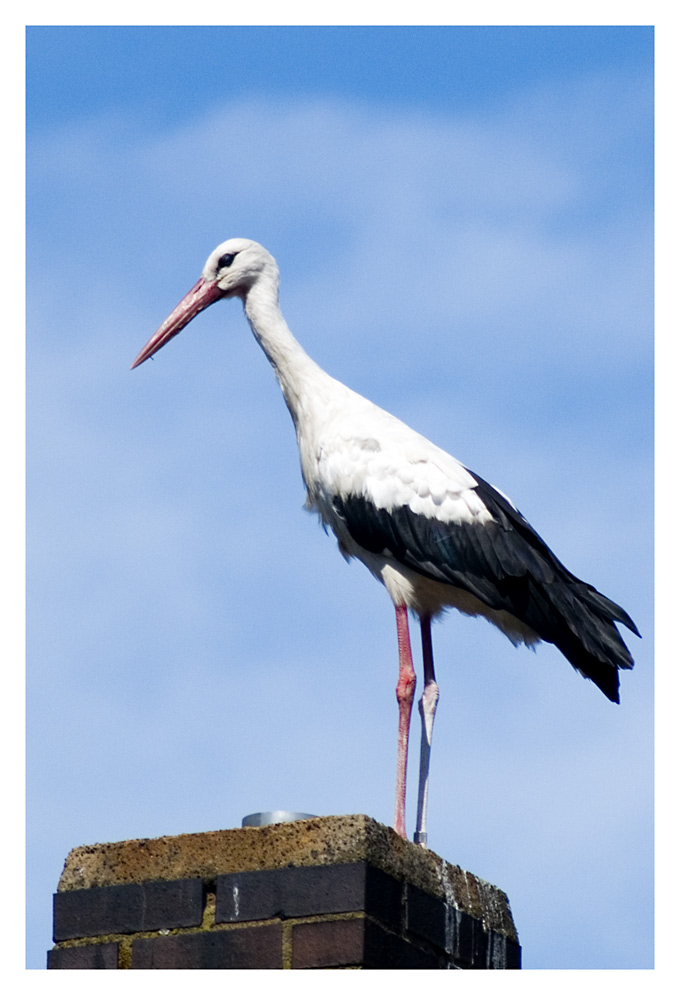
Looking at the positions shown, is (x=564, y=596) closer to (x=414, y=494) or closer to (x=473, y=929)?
(x=414, y=494)

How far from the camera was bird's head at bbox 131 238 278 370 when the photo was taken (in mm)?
10422

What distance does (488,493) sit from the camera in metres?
9.67

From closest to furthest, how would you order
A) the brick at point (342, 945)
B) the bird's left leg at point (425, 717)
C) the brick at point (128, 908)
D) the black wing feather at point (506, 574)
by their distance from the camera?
the brick at point (342, 945) < the brick at point (128, 908) < the bird's left leg at point (425, 717) < the black wing feather at point (506, 574)

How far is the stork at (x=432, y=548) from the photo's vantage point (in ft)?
30.7

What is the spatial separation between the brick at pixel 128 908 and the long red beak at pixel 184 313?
4.30m

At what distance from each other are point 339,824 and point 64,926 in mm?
1320

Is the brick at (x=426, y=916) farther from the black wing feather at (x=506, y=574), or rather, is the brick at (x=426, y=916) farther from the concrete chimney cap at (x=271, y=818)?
the black wing feather at (x=506, y=574)

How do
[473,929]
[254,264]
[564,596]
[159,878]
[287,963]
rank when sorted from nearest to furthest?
[287,963], [159,878], [473,929], [564,596], [254,264]

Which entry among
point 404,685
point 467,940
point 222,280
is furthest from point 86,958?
point 222,280

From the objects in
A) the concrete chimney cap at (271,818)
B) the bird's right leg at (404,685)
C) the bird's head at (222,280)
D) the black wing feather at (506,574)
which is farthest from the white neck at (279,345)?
the concrete chimney cap at (271,818)

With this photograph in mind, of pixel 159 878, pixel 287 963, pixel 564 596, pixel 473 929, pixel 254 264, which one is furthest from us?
pixel 254 264

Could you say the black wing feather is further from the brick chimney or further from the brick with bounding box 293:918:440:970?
the brick with bounding box 293:918:440:970

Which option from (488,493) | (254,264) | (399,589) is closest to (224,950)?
(399,589)

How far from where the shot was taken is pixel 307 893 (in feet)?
21.9
